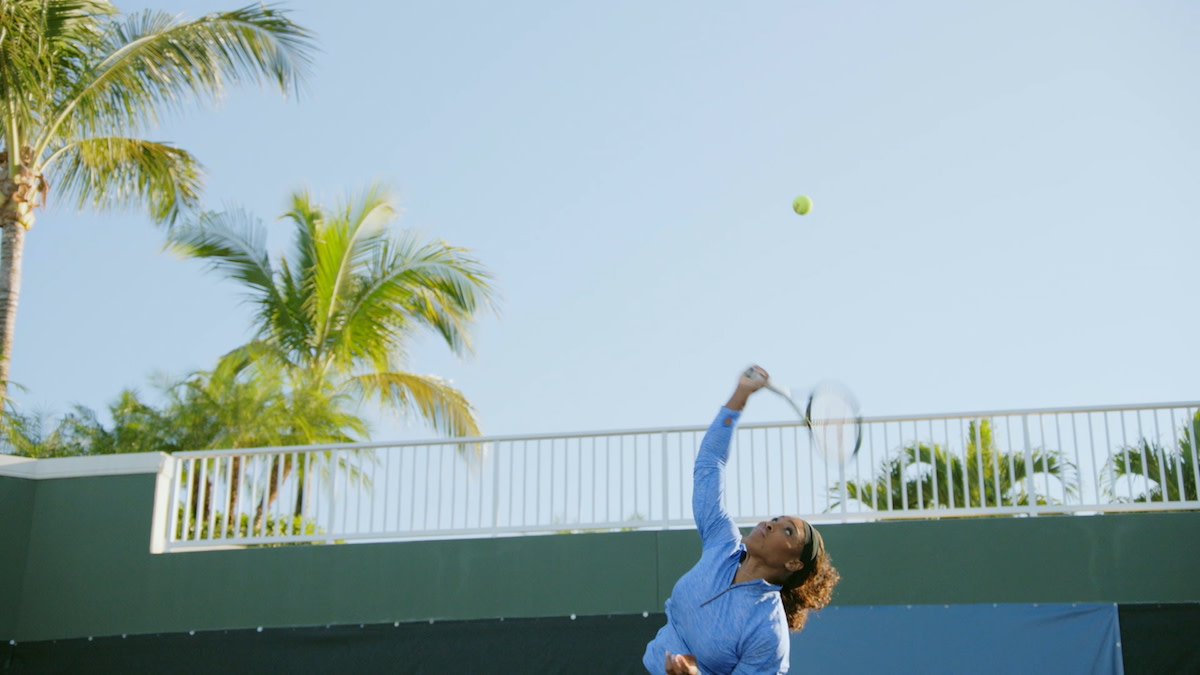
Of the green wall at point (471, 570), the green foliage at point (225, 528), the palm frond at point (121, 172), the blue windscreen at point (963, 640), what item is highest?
the palm frond at point (121, 172)

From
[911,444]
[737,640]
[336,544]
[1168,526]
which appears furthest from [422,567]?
[737,640]

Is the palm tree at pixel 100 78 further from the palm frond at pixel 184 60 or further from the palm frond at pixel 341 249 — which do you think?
the palm frond at pixel 341 249

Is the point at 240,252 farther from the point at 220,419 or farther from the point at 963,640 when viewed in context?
the point at 963,640

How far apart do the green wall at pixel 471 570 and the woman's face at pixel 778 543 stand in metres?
4.96

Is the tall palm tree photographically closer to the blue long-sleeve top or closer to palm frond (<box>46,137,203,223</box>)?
palm frond (<box>46,137,203,223</box>)

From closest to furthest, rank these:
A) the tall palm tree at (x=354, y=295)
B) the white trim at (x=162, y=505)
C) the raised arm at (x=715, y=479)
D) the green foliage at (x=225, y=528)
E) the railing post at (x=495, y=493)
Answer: the raised arm at (x=715, y=479) → the railing post at (x=495, y=493) → the green foliage at (x=225, y=528) → the white trim at (x=162, y=505) → the tall palm tree at (x=354, y=295)

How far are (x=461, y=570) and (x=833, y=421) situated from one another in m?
4.98

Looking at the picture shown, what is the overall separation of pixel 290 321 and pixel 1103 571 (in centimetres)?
896

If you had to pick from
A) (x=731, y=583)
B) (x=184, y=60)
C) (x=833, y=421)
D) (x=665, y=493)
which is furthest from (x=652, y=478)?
(x=184, y=60)

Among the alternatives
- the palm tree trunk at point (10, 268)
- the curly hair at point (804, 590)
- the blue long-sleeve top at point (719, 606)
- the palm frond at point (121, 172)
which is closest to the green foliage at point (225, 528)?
the palm tree trunk at point (10, 268)

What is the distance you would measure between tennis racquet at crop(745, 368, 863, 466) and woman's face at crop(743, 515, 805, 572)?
31.8 inches

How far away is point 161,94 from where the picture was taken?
11.9 metres

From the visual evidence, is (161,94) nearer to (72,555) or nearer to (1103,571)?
(72,555)

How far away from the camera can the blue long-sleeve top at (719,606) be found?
376 centimetres
